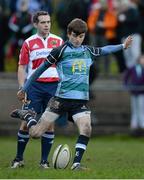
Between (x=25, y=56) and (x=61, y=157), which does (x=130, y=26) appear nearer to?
(x=25, y=56)

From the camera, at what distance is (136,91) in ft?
72.6

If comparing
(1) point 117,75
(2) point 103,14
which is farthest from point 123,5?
(1) point 117,75

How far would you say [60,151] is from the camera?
487 inches

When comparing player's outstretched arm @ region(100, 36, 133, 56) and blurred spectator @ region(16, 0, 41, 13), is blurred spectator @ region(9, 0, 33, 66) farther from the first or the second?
player's outstretched arm @ region(100, 36, 133, 56)

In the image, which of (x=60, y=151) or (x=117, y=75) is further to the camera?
(x=117, y=75)

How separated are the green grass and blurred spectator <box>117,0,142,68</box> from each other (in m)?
2.35

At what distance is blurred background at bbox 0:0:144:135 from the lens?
22.3m

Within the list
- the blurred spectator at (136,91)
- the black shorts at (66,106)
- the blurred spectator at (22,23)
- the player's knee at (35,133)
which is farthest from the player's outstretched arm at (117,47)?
the blurred spectator at (22,23)

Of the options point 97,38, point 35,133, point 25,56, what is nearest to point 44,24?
point 25,56

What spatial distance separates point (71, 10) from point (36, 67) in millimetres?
8905

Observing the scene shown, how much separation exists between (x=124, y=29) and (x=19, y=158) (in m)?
9.94

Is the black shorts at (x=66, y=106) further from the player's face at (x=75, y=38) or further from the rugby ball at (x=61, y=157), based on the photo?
the player's face at (x=75, y=38)

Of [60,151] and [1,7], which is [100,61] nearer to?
[1,7]

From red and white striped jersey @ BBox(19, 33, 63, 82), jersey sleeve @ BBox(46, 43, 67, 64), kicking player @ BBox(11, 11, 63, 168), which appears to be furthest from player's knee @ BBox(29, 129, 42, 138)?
red and white striped jersey @ BBox(19, 33, 63, 82)
